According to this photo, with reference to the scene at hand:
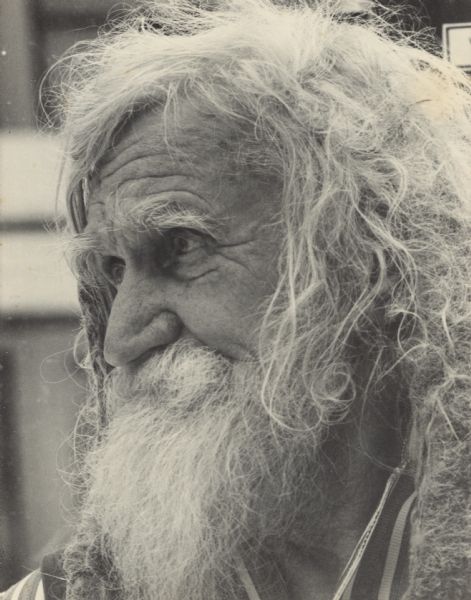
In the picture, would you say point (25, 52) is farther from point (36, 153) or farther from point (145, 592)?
point (145, 592)

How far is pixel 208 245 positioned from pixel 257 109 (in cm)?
21

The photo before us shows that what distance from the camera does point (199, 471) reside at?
4.26ft

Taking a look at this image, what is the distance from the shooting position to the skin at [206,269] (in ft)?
4.33

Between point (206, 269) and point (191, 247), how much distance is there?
0.13 feet

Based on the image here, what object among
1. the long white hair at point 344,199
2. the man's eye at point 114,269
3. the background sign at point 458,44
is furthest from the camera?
the background sign at point 458,44

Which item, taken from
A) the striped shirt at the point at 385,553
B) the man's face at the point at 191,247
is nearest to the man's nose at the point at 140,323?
the man's face at the point at 191,247

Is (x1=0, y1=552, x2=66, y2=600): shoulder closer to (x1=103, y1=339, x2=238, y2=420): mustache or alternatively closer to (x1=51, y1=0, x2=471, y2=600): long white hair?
(x1=103, y1=339, x2=238, y2=420): mustache

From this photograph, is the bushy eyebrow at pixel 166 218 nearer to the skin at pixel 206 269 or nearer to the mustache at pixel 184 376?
the skin at pixel 206 269

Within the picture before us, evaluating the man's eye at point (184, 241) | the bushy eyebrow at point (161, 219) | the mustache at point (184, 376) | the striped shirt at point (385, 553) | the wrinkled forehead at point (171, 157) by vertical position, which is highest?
the wrinkled forehead at point (171, 157)

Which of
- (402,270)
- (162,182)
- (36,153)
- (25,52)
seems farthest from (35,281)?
(402,270)

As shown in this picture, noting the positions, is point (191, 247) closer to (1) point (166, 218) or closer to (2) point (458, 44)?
(1) point (166, 218)

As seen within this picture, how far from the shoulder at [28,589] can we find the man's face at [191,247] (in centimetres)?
48

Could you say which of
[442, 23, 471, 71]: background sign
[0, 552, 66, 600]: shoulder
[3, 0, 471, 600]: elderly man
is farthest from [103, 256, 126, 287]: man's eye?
[442, 23, 471, 71]: background sign

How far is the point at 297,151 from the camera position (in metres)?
1.33
